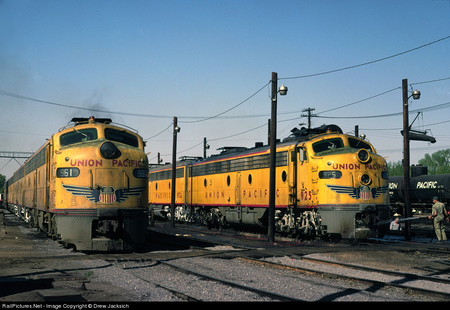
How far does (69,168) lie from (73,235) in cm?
199

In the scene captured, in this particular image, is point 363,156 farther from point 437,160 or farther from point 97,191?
point 437,160

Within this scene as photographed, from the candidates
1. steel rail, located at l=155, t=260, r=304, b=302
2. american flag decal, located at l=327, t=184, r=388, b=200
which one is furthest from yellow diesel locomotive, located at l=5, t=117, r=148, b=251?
american flag decal, located at l=327, t=184, r=388, b=200

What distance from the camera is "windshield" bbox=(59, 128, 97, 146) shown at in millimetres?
14750

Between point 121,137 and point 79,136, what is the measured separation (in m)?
1.34

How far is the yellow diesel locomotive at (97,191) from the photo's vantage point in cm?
1383

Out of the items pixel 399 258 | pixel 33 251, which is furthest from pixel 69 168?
pixel 399 258

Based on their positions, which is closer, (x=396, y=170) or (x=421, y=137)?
(x=421, y=137)

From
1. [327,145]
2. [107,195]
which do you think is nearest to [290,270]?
[107,195]

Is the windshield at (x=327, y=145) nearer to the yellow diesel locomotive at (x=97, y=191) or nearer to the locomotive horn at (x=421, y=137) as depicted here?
the yellow diesel locomotive at (x=97, y=191)

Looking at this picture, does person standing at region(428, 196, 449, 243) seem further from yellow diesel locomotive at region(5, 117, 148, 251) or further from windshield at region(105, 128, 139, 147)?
windshield at region(105, 128, 139, 147)

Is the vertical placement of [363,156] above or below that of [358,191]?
above

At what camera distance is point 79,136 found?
14977mm

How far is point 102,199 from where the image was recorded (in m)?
14.0

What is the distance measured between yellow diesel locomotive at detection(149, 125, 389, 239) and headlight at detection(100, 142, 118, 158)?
25.7ft
